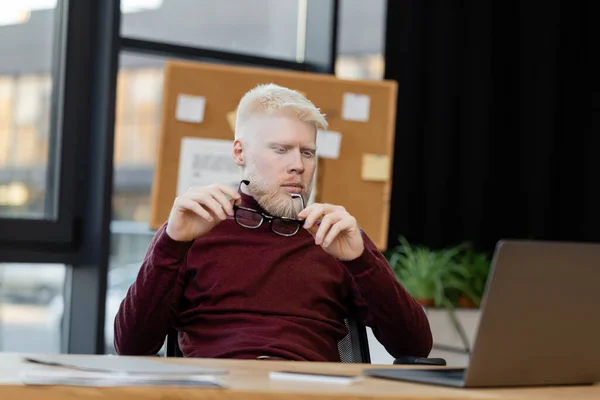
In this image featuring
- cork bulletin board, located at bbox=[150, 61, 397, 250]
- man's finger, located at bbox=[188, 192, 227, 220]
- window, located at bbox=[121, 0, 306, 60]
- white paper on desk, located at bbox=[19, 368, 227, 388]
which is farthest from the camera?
window, located at bbox=[121, 0, 306, 60]

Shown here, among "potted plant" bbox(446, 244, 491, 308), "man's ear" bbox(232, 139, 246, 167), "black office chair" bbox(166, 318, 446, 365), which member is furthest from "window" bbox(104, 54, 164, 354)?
"black office chair" bbox(166, 318, 446, 365)

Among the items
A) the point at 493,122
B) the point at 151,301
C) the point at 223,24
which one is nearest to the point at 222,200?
the point at 151,301

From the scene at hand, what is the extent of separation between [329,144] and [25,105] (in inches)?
50.1

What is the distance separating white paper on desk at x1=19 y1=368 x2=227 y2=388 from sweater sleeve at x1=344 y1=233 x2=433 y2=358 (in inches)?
28.5

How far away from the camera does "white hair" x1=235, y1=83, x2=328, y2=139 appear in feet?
6.70

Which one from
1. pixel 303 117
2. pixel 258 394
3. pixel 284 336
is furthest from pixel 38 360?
pixel 303 117

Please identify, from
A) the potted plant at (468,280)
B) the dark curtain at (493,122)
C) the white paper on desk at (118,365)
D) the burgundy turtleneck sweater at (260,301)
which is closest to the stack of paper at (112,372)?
the white paper on desk at (118,365)

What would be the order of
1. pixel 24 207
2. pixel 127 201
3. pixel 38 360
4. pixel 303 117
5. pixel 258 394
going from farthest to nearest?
pixel 127 201
pixel 24 207
pixel 303 117
pixel 38 360
pixel 258 394

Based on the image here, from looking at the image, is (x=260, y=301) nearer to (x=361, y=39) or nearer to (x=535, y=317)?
(x=535, y=317)

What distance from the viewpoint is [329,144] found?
3730 mm

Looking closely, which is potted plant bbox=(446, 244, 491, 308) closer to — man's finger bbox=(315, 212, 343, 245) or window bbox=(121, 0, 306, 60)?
window bbox=(121, 0, 306, 60)

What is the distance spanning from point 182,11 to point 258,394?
3.23 meters

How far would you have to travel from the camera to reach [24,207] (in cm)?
362

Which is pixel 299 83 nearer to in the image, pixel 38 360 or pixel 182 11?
pixel 182 11
